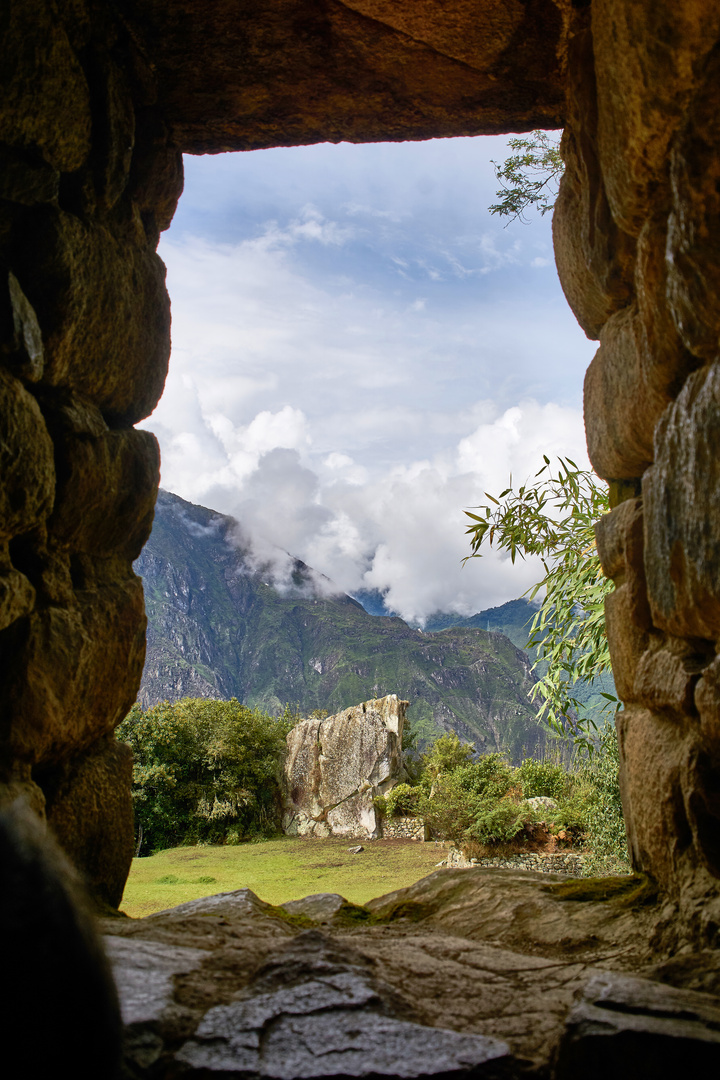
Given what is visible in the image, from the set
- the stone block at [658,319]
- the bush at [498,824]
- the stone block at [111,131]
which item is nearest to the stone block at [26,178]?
the stone block at [111,131]

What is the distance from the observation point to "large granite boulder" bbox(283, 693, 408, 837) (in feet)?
63.9

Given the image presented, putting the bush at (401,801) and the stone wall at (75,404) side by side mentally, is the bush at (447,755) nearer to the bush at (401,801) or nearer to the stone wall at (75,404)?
the bush at (401,801)

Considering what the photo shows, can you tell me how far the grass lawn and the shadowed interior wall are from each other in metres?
2.56

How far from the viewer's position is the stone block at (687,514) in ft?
6.64

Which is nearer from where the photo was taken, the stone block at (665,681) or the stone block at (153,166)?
the stone block at (665,681)

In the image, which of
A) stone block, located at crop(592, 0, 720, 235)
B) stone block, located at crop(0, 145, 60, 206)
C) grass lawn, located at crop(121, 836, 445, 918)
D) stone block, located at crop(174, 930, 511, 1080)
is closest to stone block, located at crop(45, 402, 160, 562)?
stone block, located at crop(0, 145, 60, 206)

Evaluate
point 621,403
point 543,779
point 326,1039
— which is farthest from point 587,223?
point 543,779

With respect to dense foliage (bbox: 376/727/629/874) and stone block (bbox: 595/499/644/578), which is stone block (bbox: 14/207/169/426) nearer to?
stone block (bbox: 595/499/644/578)

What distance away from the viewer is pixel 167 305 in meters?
3.61

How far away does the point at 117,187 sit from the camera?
3154mm

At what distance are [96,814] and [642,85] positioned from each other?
315cm

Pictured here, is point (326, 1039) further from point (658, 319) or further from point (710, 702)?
point (658, 319)

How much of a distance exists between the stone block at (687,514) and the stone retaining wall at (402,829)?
1654cm

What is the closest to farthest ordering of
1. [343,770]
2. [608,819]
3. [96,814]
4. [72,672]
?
[72,672]
[96,814]
[608,819]
[343,770]
